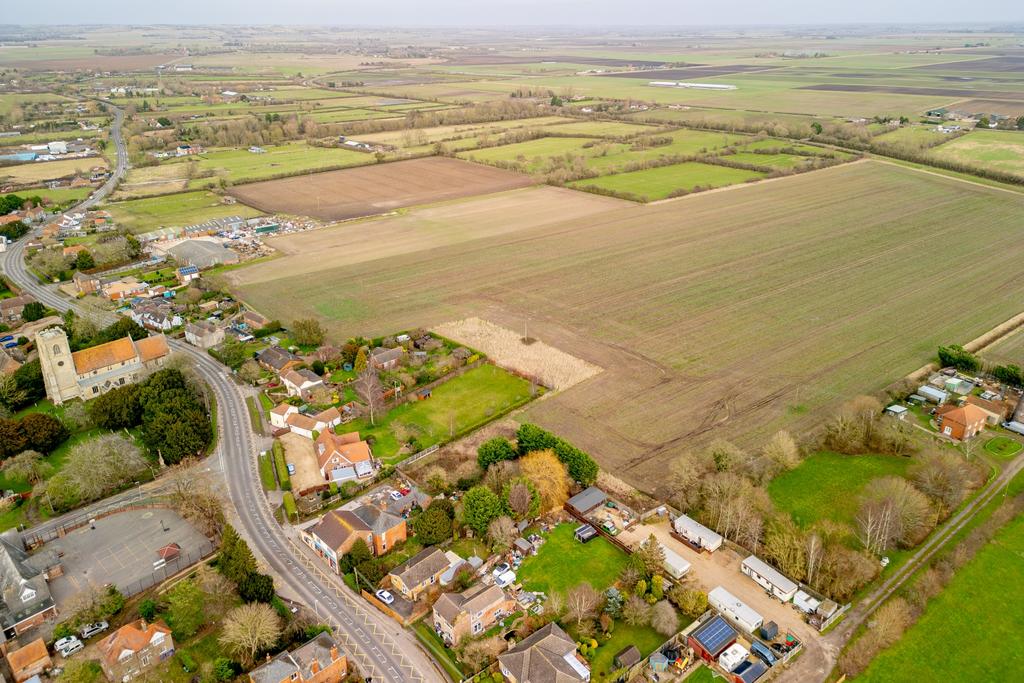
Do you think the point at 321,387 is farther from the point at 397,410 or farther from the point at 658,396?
the point at 658,396

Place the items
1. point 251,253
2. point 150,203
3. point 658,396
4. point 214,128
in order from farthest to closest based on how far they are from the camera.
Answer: point 214,128 < point 150,203 < point 251,253 < point 658,396

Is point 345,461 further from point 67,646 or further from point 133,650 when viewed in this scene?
point 67,646

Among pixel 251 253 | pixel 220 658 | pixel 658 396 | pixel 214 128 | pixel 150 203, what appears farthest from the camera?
pixel 214 128

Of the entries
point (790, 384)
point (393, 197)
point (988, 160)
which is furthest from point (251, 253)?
point (988, 160)

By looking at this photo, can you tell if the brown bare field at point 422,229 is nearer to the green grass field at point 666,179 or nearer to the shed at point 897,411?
the green grass field at point 666,179

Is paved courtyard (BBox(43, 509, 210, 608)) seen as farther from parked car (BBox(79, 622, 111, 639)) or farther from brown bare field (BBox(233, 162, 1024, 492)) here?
brown bare field (BBox(233, 162, 1024, 492))

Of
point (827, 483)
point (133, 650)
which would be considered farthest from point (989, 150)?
→ point (133, 650)

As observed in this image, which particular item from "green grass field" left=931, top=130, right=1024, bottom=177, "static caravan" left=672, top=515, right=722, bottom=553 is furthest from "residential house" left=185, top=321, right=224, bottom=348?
"green grass field" left=931, top=130, right=1024, bottom=177
